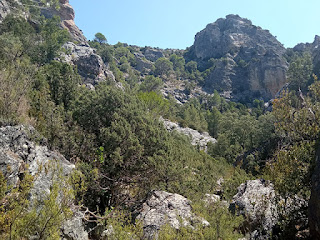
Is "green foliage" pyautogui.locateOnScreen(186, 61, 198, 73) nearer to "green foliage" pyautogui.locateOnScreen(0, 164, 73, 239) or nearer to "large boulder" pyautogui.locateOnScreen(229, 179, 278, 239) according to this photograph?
"large boulder" pyautogui.locateOnScreen(229, 179, 278, 239)

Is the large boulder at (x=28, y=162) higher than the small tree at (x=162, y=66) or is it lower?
lower

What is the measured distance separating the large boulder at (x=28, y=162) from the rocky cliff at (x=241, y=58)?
8543 cm

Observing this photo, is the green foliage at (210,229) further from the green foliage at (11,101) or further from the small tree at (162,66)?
the small tree at (162,66)

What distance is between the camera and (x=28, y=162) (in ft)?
21.6

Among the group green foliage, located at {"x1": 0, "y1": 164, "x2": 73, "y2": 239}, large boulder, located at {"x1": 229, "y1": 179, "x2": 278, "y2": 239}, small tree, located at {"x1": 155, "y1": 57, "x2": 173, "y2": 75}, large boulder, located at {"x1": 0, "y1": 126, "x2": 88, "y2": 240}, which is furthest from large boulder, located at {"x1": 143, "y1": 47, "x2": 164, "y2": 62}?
green foliage, located at {"x1": 0, "y1": 164, "x2": 73, "y2": 239}

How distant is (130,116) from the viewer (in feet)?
42.3

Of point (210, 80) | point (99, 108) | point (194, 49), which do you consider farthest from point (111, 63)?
point (194, 49)

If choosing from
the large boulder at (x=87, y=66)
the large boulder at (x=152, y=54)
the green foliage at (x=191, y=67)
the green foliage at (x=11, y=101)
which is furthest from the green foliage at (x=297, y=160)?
the large boulder at (x=152, y=54)

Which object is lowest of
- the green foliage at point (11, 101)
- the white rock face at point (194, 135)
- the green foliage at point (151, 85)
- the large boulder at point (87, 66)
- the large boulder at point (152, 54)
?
the green foliage at point (11, 101)

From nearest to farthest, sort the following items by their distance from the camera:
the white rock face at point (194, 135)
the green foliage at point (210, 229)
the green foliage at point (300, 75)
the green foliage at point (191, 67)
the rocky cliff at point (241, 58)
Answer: the green foliage at point (210, 229) < the white rock face at point (194, 135) < the green foliage at point (300, 75) < the rocky cliff at point (241, 58) < the green foliage at point (191, 67)

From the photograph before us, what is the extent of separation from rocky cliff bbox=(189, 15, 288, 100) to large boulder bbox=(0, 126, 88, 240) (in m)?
85.4

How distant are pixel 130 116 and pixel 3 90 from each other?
6.36 m

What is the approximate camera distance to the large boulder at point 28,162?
5.45 m

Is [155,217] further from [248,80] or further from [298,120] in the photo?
[248,80]
